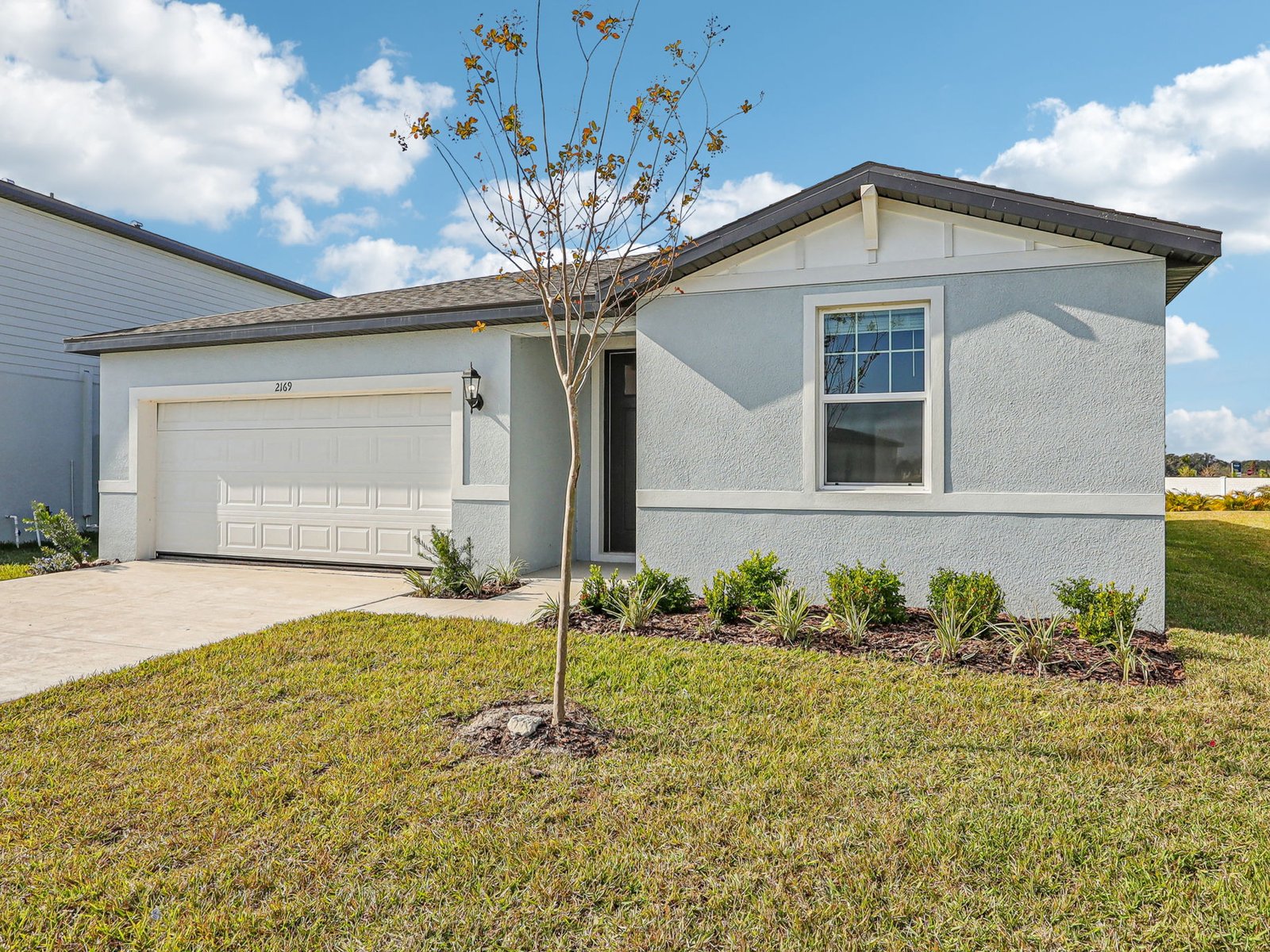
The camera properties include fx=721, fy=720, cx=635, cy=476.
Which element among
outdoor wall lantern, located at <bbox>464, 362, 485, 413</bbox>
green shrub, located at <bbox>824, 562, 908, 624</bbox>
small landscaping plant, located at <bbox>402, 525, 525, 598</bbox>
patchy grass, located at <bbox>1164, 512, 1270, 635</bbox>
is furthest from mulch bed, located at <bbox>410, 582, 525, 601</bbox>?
patchy grass, located at <bbox>1164, 512, 1270, 635</bbox>

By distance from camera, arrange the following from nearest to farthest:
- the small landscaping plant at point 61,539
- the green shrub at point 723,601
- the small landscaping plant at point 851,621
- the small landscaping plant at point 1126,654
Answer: the small landscaping plant at point 1126,654 → the small landscaping plant at point 851,621 → the green shrub at point 723,601 → the small landscaping plant at point 61,539

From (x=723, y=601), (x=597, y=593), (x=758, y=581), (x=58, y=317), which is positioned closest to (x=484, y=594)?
(x=597, y=593)

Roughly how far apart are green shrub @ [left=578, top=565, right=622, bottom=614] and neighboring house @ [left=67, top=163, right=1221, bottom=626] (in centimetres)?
103

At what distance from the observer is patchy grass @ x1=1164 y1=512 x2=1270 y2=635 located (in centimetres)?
696

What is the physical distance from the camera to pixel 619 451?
387 inches

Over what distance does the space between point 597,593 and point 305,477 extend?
541 centimetres

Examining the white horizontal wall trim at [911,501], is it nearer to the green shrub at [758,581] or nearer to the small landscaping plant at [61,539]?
the green shrub at [758,581]

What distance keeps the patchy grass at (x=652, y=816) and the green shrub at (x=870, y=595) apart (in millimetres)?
1112

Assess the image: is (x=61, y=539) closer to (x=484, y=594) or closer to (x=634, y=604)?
(x=484, y=594)

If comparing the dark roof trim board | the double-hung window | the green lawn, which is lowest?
the green lawn

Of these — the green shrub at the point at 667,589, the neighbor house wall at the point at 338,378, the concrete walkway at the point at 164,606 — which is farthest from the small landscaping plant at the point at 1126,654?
the neighbor house wall at the point at 338,378

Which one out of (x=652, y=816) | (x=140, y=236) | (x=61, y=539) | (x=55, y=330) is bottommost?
(x=652, y=816)

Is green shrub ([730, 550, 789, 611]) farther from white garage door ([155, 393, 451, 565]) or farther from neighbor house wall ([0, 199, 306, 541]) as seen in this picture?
neighbor house wall ([0, 199, 306, 541])

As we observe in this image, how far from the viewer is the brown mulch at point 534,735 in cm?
378
